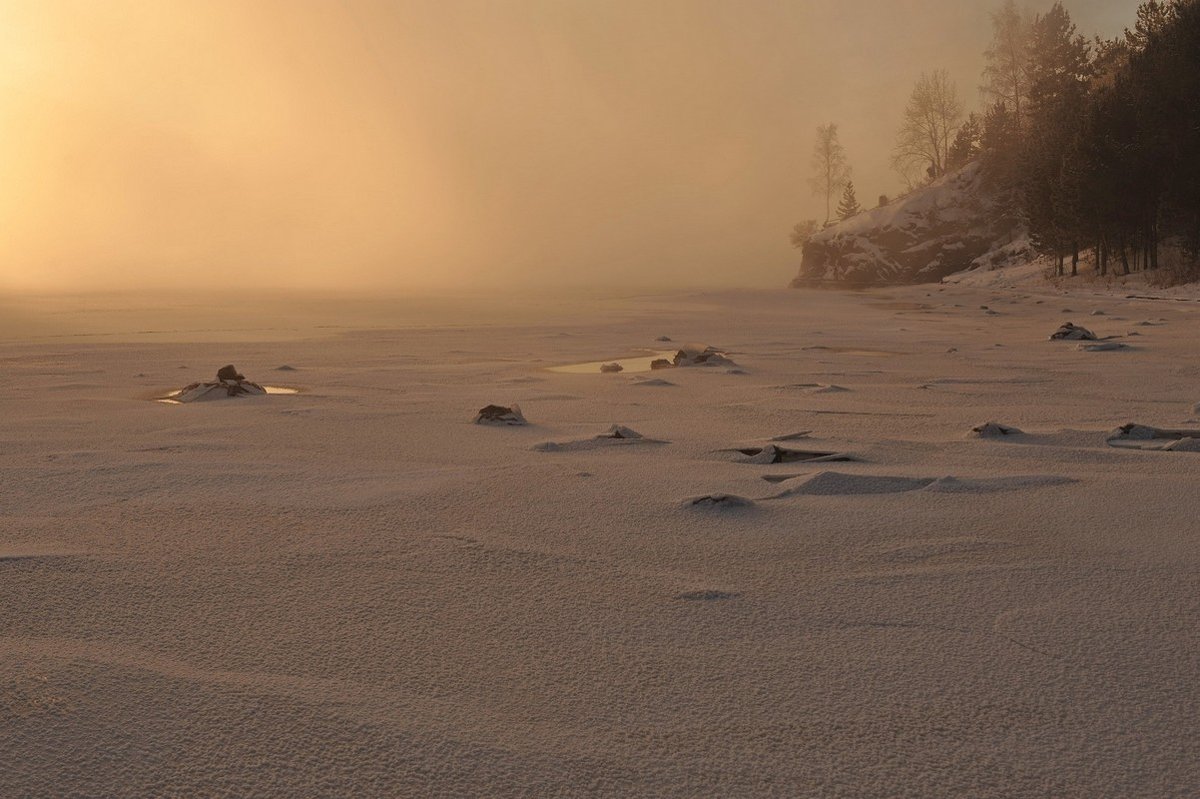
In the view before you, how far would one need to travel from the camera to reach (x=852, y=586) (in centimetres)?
231

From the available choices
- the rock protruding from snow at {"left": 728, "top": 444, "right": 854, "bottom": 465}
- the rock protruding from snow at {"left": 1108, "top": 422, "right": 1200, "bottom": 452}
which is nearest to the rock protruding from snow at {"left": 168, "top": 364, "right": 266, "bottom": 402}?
the rock protruding from snow at {"left": 728, "top": 444, "right": 854, "bottom": 465}

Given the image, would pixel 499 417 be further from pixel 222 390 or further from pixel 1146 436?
pixel 1146 436

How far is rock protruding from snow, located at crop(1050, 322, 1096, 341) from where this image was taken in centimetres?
1020

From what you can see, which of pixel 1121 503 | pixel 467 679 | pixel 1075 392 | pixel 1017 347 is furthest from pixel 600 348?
pixel 467 679

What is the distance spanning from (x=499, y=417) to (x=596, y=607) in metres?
2.77

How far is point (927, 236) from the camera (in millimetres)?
54875

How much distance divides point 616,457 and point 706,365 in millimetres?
4131

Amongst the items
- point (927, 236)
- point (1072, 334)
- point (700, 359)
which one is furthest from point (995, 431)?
point (927, 236)

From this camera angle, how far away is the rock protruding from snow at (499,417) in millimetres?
4863

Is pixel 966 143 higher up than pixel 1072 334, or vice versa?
pixel 966 143

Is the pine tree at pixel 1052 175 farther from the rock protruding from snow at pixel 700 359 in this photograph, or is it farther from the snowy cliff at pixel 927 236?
the rock protruding from snow at pixel 700 359

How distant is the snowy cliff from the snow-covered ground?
162 feet

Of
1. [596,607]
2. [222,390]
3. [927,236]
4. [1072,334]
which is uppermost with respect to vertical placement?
[927,236]

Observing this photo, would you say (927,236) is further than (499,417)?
Yes
